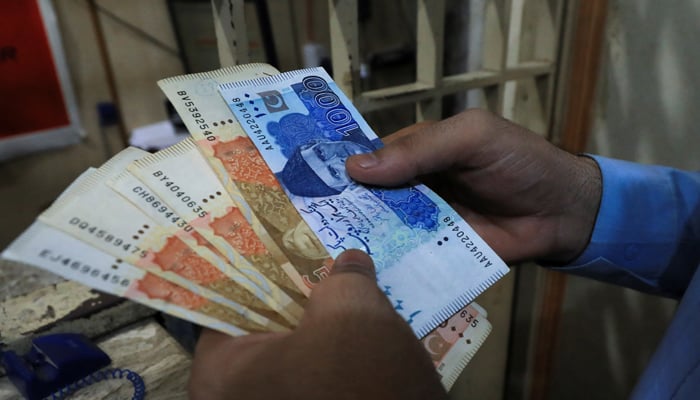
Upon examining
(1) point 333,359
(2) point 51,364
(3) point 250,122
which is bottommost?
(2) point 51,364

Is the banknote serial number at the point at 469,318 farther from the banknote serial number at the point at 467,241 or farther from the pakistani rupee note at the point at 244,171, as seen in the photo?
the pakistani rupee note at the point at 244,171

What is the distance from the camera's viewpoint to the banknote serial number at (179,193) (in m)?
0.46

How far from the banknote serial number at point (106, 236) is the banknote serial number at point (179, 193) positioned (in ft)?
0.23

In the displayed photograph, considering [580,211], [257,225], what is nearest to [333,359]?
[257,225]

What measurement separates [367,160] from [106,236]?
0.28 meters

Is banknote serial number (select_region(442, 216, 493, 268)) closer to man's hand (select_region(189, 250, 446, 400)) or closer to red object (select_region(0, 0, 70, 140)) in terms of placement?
man's hand (select_region(189, 250, 446, 400))

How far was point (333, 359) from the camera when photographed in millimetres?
341

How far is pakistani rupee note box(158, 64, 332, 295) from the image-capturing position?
48cm

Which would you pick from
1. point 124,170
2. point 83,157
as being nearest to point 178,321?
point 124,170

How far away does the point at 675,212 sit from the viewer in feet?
2.20

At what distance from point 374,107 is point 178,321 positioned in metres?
0.51

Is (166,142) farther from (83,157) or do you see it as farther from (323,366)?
(323,366)

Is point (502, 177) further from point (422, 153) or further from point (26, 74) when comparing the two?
point (26, 74)

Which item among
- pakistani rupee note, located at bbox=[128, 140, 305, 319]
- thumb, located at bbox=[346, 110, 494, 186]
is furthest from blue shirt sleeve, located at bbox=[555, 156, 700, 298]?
pakistani rupee note, located at bbox=[128, 140, 305, 319]
